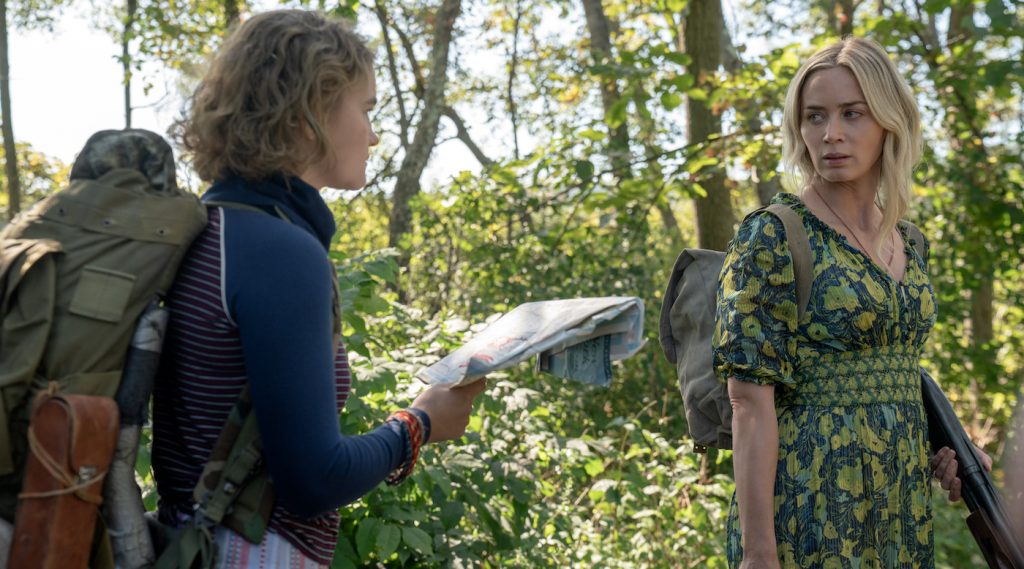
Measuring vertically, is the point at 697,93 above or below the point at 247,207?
above

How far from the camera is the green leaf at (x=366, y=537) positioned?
3090 millimetres

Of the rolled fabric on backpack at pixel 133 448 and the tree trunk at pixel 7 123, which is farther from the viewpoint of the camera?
the tree trunk at pixel 7 123

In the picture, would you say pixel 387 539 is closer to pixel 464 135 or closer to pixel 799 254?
pixel 799 254

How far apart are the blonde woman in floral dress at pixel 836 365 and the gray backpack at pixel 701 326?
4cm

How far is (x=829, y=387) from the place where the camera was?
2285mm

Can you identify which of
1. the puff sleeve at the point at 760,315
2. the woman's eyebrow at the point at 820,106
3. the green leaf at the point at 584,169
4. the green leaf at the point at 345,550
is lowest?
the green leaf at the point at 345,550

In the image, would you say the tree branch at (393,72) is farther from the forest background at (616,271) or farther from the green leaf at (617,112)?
the green leaf at (617,112)

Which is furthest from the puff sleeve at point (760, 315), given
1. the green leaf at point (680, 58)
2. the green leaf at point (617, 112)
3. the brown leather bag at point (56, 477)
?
the green leaf at point (680, 58)

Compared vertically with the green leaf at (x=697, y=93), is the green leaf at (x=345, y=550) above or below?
below

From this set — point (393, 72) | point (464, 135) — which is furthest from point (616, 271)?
point (464, 135)

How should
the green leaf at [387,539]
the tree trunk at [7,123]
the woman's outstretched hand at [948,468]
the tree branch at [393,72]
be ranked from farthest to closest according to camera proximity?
1. the tree branch at [393,72]
2. the tree trunk at [7,123]
3. the green leaf at [387,539]
4. the woman's outstretched hand at [948,468]

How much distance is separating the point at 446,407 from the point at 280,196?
0.46m

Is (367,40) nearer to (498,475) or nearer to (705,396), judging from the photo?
(705,396)

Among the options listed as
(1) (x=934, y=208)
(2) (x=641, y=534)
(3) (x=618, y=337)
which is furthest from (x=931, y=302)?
(1) (x=934, y=208)
